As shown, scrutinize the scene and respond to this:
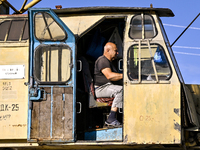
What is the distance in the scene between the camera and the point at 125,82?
651 cm

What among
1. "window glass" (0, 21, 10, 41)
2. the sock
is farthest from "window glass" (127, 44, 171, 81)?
"window glass" (0, 21, 10, 41)

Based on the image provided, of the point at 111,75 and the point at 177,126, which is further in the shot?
the point at 111,75

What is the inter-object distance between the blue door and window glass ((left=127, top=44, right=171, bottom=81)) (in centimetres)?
108

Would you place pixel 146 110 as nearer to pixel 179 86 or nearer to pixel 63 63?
pixel 179 86

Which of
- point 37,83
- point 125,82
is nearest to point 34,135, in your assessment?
point 37,83

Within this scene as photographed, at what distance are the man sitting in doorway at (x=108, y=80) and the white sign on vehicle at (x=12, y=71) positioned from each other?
1.50 m

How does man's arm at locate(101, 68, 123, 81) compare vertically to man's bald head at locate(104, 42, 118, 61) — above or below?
below

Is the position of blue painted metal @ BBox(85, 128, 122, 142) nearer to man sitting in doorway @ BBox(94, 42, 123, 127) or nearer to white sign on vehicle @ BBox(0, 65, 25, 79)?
man sitting in doorway @ BBox(94, 42, 123, 127)

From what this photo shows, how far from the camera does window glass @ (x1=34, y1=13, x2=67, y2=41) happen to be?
266 inches

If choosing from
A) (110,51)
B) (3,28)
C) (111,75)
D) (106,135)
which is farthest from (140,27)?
(3,28)

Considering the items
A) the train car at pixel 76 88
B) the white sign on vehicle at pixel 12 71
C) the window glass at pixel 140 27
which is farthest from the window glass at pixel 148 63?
the white sign on vehicle at pixel 12 71

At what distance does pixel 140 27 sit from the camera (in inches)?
270

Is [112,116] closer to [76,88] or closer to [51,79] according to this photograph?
[76,88]

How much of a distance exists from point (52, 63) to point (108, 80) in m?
1.23
